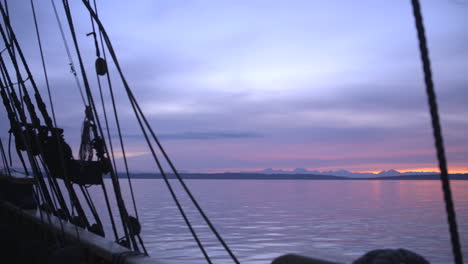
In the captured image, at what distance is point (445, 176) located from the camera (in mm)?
1880

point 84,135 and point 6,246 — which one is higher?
point 84,135

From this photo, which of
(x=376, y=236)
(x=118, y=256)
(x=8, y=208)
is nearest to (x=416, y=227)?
(x=376, y=236)

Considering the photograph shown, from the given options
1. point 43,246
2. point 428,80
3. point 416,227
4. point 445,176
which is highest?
point 428,80

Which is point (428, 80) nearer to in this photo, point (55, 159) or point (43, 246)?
point (43, 246)

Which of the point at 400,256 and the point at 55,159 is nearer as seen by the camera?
the point at 400,256

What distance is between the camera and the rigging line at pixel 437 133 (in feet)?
5.91

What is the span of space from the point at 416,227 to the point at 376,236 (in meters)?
5.97

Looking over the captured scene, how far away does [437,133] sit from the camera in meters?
1.79

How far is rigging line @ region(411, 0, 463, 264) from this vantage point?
5.91ft

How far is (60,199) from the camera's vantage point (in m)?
6.41

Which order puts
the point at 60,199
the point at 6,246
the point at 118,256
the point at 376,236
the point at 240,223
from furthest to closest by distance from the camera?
the point at 240,223, the point at 376,236, the point at 60,199, the point at 6,246, the point at 118,256

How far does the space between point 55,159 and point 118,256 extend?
377 cm

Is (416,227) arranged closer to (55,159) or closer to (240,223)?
(240,223)

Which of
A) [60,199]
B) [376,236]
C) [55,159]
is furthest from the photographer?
[376,236]
